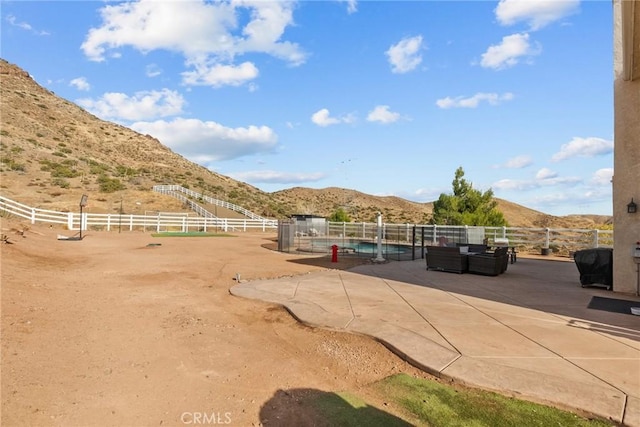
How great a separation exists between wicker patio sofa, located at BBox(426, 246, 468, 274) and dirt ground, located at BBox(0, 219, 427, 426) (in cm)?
674

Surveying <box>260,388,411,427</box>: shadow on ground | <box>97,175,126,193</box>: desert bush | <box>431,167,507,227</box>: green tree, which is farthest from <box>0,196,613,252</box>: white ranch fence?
<box>97,175,126,193</box>: desert bush

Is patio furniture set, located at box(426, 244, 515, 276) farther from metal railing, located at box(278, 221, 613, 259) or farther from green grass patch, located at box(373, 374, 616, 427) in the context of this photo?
green grass patch, located at box(373, 374, 616, 427)

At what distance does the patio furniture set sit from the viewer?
10836 millimetres

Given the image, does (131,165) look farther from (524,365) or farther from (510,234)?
(524,365)

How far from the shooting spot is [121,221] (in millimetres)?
27188

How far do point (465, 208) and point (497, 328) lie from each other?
2300 centimetres

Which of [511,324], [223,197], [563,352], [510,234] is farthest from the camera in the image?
[223,197]

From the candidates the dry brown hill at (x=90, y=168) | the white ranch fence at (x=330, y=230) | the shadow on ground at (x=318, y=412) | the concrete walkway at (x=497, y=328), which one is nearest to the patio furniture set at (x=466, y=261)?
the concrete walkway at (x=497, y=328)

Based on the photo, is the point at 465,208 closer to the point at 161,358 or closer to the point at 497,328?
the point at 497,328

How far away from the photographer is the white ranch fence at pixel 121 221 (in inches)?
893

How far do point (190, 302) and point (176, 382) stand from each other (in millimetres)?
3438

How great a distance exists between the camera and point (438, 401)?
11.1ft

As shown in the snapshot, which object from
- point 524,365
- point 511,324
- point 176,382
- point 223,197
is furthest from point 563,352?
point 223,197

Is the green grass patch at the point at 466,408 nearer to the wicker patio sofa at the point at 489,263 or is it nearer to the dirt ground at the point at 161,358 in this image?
the dirt ground at the point at 161,358
